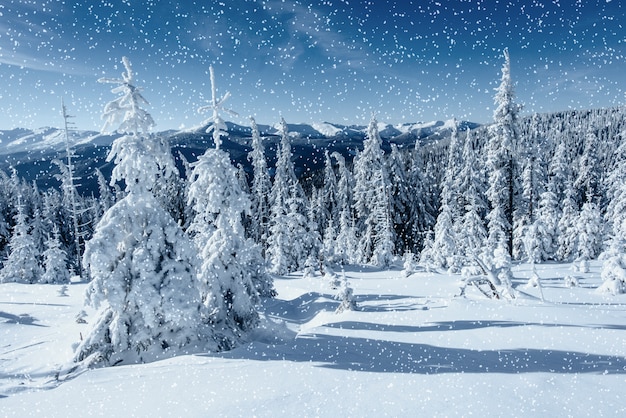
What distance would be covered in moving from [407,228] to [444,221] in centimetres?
1027

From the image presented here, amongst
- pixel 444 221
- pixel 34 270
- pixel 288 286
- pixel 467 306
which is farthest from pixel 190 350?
pixel 34 270

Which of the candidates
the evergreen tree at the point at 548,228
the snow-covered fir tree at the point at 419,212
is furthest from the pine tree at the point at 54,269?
the evergreen tree at the point at 548,228

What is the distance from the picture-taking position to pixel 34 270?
3331 cm

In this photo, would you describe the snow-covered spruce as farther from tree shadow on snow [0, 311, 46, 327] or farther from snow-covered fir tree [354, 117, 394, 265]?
snow-covered fir tree [354, 117, 394, 265]

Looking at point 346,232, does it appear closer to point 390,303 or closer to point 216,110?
point 390,303

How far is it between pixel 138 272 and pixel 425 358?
26.2 ft

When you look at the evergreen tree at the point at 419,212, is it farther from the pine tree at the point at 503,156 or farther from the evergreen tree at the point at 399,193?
the pine tree at the point at 503,156

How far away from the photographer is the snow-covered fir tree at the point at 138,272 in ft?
32.8

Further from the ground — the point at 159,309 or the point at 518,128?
the point at 518,128

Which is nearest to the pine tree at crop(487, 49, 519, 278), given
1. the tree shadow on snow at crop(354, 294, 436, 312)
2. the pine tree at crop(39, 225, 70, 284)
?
the tree shadow on snow at crop(354, 294, 436, 312)

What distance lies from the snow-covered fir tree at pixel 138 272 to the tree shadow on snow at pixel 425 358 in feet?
8.69

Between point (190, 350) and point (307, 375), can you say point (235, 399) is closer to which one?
point (307, 375)

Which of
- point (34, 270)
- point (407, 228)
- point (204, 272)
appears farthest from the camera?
point (407, 228)

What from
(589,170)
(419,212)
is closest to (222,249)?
(419,212)
